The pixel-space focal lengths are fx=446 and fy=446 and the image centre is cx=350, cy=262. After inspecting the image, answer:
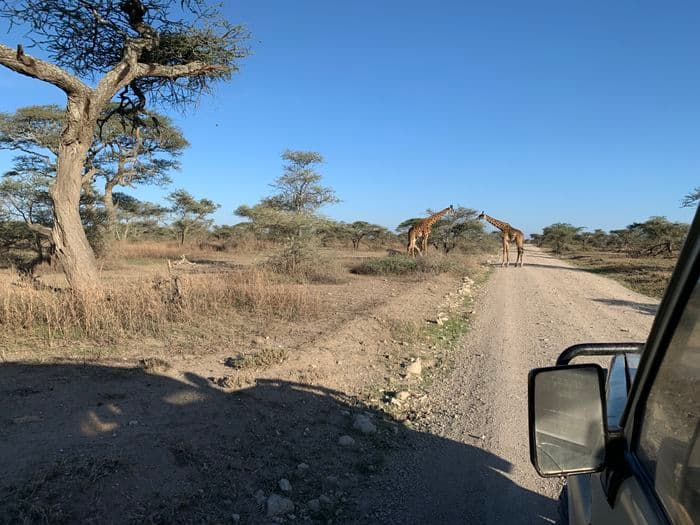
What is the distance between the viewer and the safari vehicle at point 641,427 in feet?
3.09

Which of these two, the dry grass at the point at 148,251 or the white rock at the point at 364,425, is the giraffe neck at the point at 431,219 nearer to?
the dry grass at the point at 148,251

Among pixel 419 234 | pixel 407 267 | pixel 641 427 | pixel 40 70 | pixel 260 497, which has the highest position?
pixel 40 70

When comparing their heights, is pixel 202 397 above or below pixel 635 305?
below

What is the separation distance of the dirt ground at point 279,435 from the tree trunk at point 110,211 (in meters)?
13.9

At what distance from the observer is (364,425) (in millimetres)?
3865

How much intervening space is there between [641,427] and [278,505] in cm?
227

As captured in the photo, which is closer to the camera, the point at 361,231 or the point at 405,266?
the point at 405,266

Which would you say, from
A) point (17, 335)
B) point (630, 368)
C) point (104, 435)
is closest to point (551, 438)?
point (630, 368)

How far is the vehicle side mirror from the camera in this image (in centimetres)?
129

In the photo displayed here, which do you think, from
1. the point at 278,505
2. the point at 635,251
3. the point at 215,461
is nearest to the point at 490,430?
the point at 278,505

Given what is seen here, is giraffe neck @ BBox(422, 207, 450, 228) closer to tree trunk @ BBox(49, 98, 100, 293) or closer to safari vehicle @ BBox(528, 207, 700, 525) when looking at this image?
tree trunk @ BBox(49, 98, 100, 293)

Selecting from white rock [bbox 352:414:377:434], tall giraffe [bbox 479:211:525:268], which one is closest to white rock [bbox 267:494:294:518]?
white rock [bbox 352:414:377:434]

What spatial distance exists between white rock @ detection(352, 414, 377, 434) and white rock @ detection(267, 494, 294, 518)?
1114 millimetres

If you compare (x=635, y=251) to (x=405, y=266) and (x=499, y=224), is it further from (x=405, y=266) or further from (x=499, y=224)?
(x=405, y=266)
